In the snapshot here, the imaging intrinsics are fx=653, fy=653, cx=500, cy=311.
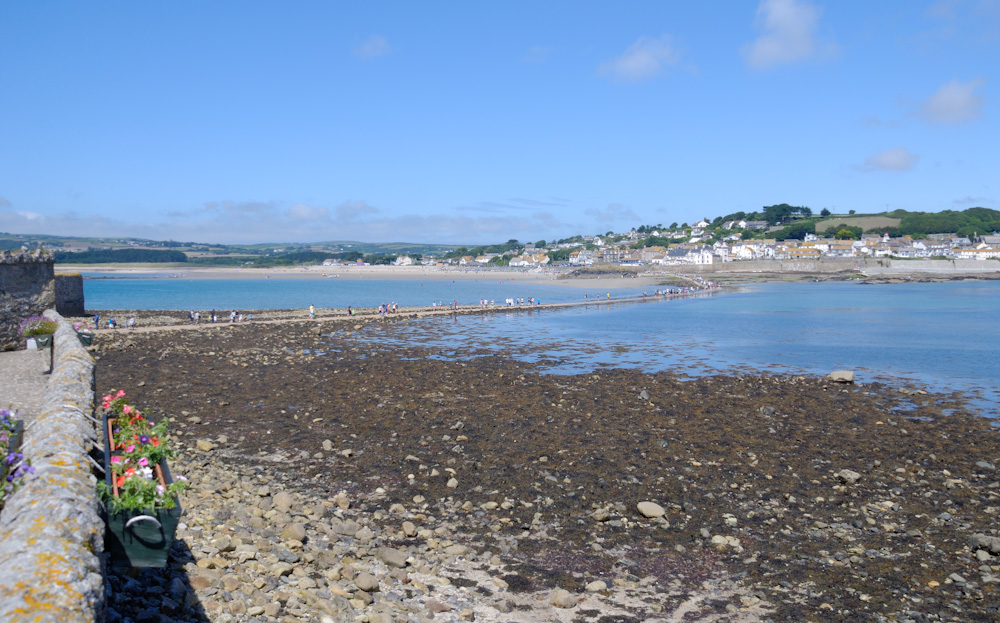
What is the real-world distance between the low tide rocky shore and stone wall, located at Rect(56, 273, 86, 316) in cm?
2489

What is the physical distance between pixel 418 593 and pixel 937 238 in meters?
219

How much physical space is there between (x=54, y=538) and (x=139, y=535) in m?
0.97

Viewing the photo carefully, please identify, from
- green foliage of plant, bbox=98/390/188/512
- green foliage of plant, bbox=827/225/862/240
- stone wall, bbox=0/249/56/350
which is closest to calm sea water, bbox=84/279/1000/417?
stone wall, bbox=0/249/56/350

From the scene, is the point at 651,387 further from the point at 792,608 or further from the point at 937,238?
the point at 937,238

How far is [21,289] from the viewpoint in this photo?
64.1 ft

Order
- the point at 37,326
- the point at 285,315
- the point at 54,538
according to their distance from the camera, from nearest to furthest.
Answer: the point at 54,538, the point at 37,326, the point at 285,315

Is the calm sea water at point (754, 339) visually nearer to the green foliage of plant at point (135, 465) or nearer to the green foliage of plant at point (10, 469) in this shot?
the green foliage of plant at point (135, 465)

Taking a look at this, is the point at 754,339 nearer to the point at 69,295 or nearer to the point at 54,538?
the point at 54,538

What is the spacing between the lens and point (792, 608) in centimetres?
749

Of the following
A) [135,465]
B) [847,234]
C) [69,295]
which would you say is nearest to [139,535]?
[135,465]

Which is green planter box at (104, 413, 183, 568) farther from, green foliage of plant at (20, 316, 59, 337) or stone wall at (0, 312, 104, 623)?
green foliage of plant at (20, 316, 59, 337)

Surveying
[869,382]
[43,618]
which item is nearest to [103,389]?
[43,618]

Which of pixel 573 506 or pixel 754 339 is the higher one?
pixel 573 506

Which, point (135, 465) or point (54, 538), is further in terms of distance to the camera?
point (135, 465)
